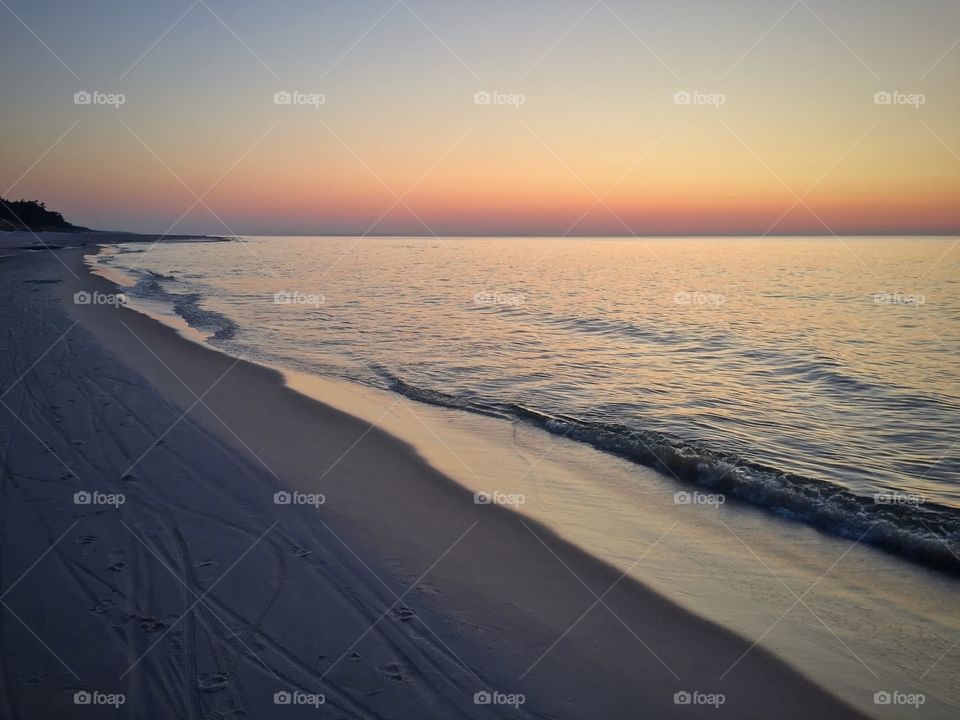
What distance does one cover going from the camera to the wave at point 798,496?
739 centimetres

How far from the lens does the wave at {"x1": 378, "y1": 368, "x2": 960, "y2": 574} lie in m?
7.39

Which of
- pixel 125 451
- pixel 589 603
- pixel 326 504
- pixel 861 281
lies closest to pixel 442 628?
Answer: pixel 589 603

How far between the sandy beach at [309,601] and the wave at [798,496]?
351 cm

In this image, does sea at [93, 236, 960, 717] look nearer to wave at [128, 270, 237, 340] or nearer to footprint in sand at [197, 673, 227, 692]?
wave at [128, 270, 237, 340]

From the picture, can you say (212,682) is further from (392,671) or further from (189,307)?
(189,307)

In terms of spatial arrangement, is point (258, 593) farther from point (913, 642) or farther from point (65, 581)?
point (913, 642)

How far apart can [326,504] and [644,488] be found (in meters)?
4.87

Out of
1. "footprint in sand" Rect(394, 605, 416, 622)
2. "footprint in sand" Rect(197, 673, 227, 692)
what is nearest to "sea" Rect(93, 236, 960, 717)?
"footprint in sand" Rect(394, 605, 416, 622)

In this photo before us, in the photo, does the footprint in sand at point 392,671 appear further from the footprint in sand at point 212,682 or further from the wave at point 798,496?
the wave at point 798,496

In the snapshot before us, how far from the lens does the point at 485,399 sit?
1369 cm

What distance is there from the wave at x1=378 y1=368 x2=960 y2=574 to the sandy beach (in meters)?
3.51

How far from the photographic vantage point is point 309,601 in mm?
5281

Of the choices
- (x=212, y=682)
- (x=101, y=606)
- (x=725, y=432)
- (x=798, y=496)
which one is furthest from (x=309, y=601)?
(x=725, y=432)

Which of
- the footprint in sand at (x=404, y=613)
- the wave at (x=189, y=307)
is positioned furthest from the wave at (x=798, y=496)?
the wave at (x=189, y=307)
